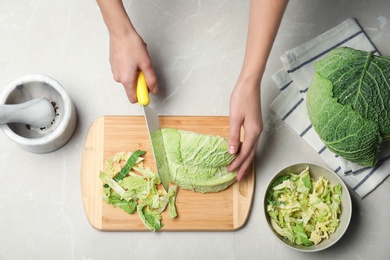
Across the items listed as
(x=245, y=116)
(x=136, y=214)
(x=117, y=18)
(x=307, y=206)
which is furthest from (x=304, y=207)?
(x=117, y=18)

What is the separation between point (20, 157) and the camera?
5.02 feet

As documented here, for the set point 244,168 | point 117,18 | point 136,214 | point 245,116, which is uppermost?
point 117,18

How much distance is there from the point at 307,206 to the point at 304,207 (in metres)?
0.01

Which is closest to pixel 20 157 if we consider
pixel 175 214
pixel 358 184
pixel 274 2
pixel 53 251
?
pixel 53 251

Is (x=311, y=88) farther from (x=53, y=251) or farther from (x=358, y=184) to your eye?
(x=53, y=251)

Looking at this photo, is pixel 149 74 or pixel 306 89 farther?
pixel 306 89

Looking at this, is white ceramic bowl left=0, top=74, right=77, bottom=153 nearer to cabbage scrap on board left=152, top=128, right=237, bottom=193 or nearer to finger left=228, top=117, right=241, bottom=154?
cabbage scrap on board left=152, top=128, right=237, bottom=193

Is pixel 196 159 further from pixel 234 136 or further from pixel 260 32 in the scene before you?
pixel 260 32

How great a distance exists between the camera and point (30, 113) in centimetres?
139

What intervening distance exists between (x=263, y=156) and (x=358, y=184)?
274mm

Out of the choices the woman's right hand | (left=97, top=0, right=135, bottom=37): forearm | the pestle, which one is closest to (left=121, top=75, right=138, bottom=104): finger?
the woman's right hand

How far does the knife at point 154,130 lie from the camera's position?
4.36ft

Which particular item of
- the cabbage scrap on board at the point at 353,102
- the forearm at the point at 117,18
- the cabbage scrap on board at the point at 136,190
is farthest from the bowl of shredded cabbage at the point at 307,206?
the forearm at the point at 117,18

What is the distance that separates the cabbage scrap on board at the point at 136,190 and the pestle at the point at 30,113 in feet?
0.67
